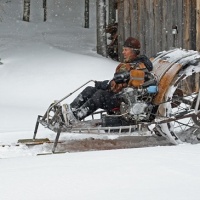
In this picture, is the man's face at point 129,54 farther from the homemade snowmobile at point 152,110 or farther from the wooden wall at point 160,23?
the wooden wall at point 160,23

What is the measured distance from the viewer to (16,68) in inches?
632

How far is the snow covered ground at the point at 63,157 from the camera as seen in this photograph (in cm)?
452

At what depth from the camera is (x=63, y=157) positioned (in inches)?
236

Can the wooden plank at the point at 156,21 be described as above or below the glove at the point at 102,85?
above

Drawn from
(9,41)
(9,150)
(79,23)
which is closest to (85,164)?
(9,150)

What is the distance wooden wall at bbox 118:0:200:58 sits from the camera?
41.3ft

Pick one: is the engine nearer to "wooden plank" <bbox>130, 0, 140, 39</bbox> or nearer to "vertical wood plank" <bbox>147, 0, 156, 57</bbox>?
"vertical wood plank" <bbox>147, 0, 156, 57</bbox>

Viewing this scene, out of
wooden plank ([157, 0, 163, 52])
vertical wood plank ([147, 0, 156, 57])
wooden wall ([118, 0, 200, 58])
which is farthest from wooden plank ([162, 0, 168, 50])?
vertical wood plank ([147, 0, 156, 57])

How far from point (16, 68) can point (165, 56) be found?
8.49m

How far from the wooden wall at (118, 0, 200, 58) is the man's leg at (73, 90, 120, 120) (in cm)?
484

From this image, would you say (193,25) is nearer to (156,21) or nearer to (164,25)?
(164,25)

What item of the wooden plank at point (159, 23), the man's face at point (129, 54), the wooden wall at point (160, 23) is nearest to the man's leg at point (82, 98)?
the man's face at point (129, 54)

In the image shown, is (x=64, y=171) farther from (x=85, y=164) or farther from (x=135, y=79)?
(x=135, y=79)

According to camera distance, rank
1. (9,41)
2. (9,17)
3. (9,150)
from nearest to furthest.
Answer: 1. (9,150)
2. (9,41)
3. (9,17)
